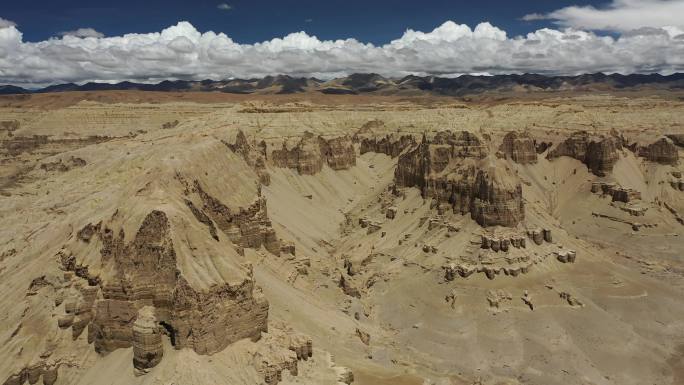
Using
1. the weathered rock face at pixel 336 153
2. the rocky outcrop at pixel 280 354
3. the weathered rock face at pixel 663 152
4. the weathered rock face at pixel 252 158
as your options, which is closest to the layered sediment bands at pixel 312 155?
the weathered rock face at pixel 336 153

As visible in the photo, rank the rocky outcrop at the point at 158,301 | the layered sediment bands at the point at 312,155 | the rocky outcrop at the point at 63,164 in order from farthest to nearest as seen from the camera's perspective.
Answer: the layered sediment bands at the point at 312,155
the rocky outcrop at the point at 63,164
the rocky outcrop at the point at 158,301

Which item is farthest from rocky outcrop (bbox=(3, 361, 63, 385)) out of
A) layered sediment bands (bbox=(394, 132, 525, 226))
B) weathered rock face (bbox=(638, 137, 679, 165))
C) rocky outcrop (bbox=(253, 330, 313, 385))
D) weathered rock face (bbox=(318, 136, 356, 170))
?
weathered rock face (bbox=(638, 137, 679, 165))

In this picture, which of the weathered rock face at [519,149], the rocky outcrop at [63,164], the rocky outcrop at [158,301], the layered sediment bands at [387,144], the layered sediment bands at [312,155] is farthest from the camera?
the layered sediment bands at [387,144]

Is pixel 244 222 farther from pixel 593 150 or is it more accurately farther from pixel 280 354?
pixel 593 150

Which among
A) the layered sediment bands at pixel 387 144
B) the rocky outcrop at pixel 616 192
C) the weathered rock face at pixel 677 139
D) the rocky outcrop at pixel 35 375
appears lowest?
the rocky outcrop at pixel 616 192

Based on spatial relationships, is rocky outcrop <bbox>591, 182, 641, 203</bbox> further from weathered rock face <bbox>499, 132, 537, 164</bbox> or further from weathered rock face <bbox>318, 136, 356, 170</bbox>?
weathered rock face <bbox>318, 136, 356, 170</bbox>

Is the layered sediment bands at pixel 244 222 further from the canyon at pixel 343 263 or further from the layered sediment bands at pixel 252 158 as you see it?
the layered sediment bands at pixel 252 158
